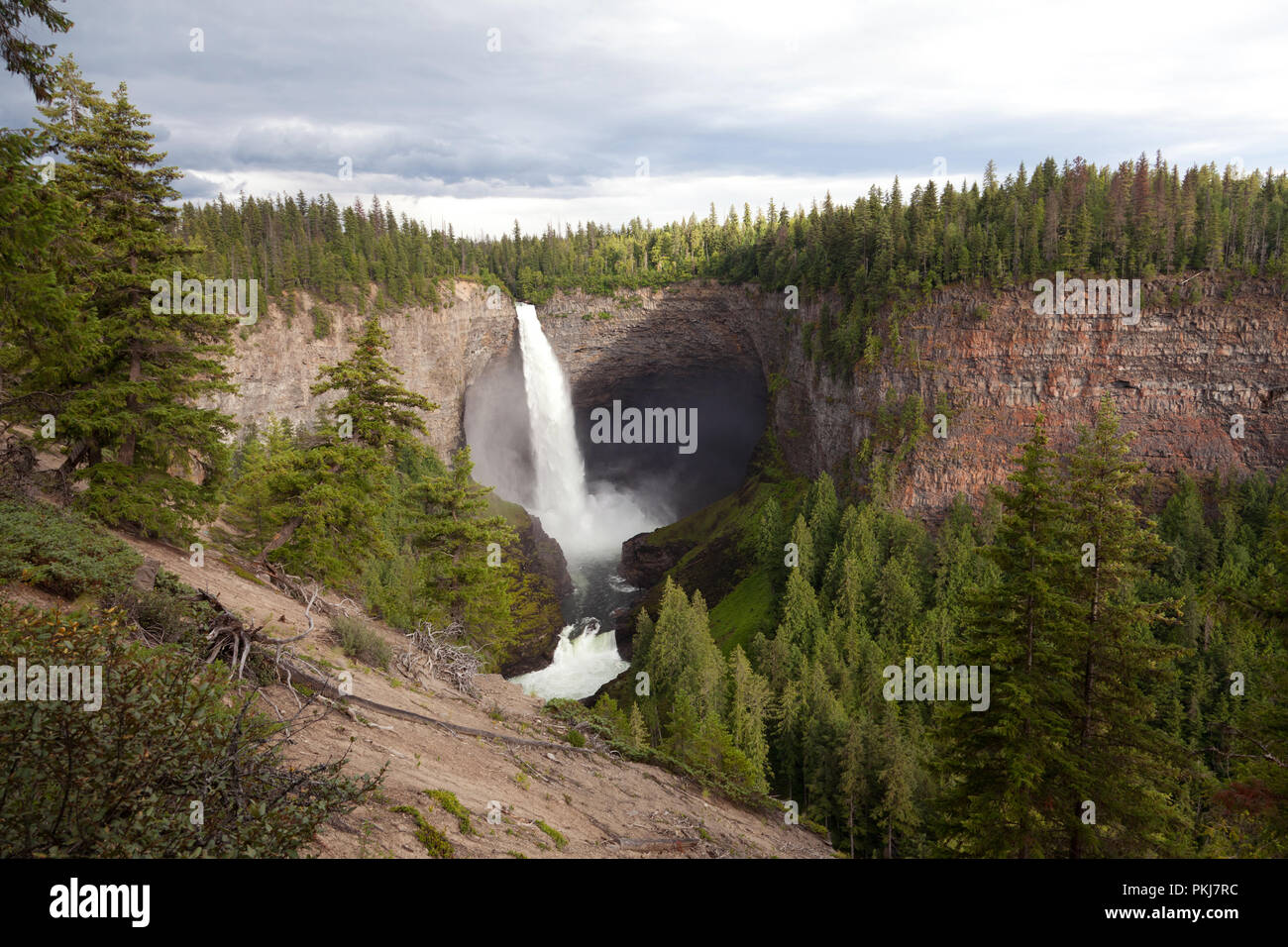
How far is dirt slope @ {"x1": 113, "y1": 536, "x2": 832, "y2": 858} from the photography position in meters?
9.00

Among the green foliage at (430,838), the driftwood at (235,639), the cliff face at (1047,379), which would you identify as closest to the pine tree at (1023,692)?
the green foliage at (430,838)

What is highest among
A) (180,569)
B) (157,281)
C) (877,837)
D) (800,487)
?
(157,281)

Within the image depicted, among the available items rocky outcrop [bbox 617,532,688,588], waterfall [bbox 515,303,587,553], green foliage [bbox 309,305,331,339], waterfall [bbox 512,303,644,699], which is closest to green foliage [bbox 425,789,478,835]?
rocky outcrop [bbox 617,532,688,588]

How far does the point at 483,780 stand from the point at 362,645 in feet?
19.3

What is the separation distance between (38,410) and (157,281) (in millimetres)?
4140

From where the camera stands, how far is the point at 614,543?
99438 millimetres

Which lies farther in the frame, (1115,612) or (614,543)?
(614,543)

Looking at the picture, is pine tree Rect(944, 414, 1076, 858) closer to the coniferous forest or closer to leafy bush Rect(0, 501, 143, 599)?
the coniferous forest

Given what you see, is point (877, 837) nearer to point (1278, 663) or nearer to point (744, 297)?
point (1278, 663)

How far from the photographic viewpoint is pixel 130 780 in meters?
5.26

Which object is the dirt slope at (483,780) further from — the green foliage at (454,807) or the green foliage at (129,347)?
the green foliage at (129,347)

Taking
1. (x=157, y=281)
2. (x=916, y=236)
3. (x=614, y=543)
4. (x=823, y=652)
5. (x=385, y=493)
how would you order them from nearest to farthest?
1. (x=157, y=281)
2. (x=385, y=493)
3. (x=823, y=652)
4. (x=916, y=236)
5. (x=614, y=543)

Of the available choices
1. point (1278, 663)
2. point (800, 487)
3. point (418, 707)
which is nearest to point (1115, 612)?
point (1278, 663)

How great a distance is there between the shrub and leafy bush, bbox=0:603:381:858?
987 centimetres
